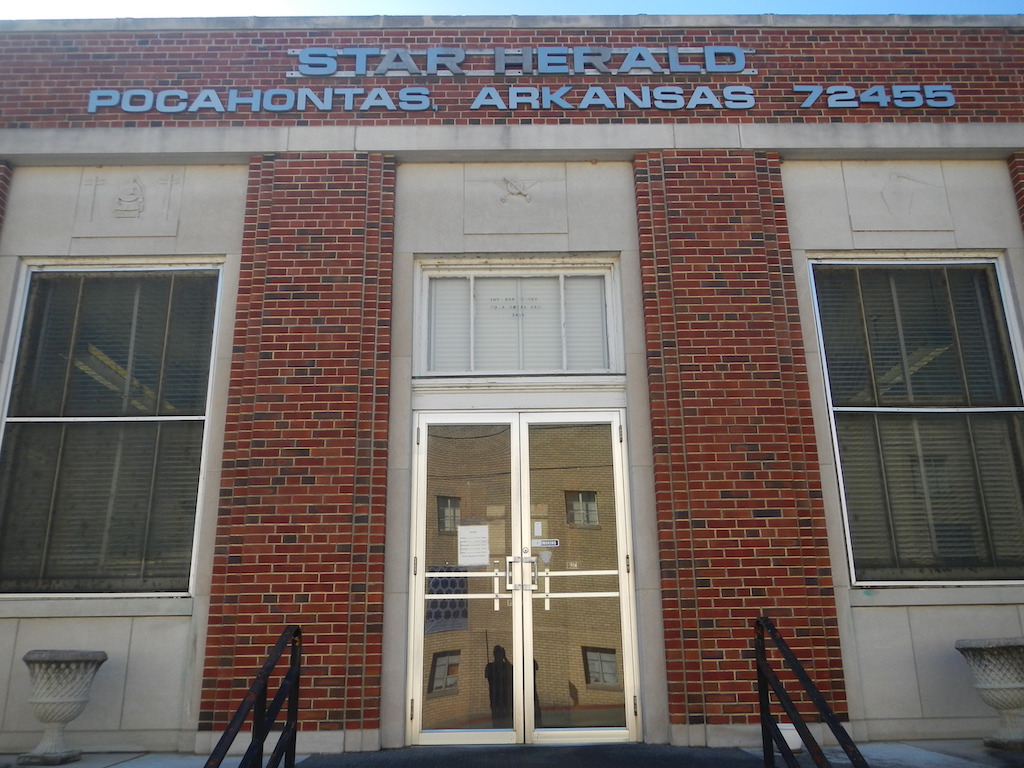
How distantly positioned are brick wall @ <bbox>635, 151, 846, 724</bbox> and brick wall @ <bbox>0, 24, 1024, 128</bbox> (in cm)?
78

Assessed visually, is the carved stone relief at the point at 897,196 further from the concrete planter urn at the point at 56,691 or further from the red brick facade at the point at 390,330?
the concrete planter urn at the point at 56,691

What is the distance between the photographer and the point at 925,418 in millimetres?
6410

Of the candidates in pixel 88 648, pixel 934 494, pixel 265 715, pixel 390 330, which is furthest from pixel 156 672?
pixel 934 494

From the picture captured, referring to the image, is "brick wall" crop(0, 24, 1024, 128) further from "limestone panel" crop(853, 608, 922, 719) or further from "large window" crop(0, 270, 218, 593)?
"limestone panel" crop(853, 608, 922, 719)

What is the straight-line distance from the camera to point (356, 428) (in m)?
6.06

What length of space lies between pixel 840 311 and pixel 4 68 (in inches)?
302

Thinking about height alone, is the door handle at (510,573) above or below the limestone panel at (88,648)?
above

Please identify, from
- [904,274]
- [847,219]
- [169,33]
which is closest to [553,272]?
[847,219]

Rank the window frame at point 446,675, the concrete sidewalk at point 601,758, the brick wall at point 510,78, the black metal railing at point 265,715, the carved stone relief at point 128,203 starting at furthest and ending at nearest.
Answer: the brick wall at point 510,78 < the carved stone relief at point 128,203 < the window frame at point 446,675 < the concrete sidewalk at point 601,758 < the black metal railing at point 265,715

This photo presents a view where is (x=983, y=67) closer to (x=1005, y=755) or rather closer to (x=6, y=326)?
(x=1005, y=755)

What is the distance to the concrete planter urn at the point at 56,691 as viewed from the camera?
204 inches

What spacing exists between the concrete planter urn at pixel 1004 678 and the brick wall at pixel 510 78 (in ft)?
14.4

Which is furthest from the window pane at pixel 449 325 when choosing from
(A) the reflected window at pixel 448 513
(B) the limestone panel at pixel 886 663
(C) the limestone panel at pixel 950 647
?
(C) the limestone panel at pixel 950 647

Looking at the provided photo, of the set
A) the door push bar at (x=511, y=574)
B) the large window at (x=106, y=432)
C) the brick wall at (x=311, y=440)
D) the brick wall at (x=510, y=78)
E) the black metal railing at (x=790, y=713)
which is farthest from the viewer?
the brick wall at (x=510, y=78)
